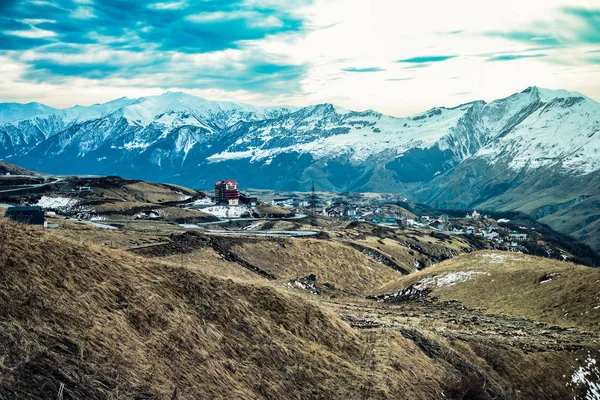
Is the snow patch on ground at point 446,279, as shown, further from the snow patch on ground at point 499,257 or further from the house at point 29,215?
the house at point 29,215

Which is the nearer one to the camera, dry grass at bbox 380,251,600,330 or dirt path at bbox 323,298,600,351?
dirt path at bbox 323,298,600,351

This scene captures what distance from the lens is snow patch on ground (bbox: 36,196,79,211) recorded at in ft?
534

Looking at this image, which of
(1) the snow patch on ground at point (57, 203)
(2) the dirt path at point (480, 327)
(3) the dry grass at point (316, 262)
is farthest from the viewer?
(1) the snow patch on ground at point (57, 203)

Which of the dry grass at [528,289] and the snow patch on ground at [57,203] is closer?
the dry grass at [528,289]

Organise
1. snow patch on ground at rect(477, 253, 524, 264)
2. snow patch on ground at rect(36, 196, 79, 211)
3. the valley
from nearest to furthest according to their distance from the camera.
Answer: the valley, snow patch on ground at rect(477, 253, 524, 264), snow patch on ground at rect(36, 196, 79, 211)

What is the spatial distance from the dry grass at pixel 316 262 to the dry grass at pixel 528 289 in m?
16.4

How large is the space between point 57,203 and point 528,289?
147 m

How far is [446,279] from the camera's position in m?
72.7

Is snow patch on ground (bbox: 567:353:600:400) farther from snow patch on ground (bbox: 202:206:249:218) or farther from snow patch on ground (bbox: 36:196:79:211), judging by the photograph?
snow patch on ground (bbox: 202:206:249:218)

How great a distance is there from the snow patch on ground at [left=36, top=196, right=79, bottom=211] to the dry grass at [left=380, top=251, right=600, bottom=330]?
117393 millimetres

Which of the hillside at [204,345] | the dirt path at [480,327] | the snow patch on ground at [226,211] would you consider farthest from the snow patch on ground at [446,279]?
the snow patch on ground at [226,211]

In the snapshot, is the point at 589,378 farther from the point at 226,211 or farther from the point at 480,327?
the point at 226,211

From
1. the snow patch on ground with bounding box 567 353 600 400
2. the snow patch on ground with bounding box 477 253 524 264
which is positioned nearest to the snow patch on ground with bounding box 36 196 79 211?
the snow patch on ground with bounding box 477 253 524 264

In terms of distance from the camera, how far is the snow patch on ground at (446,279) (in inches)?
2793
